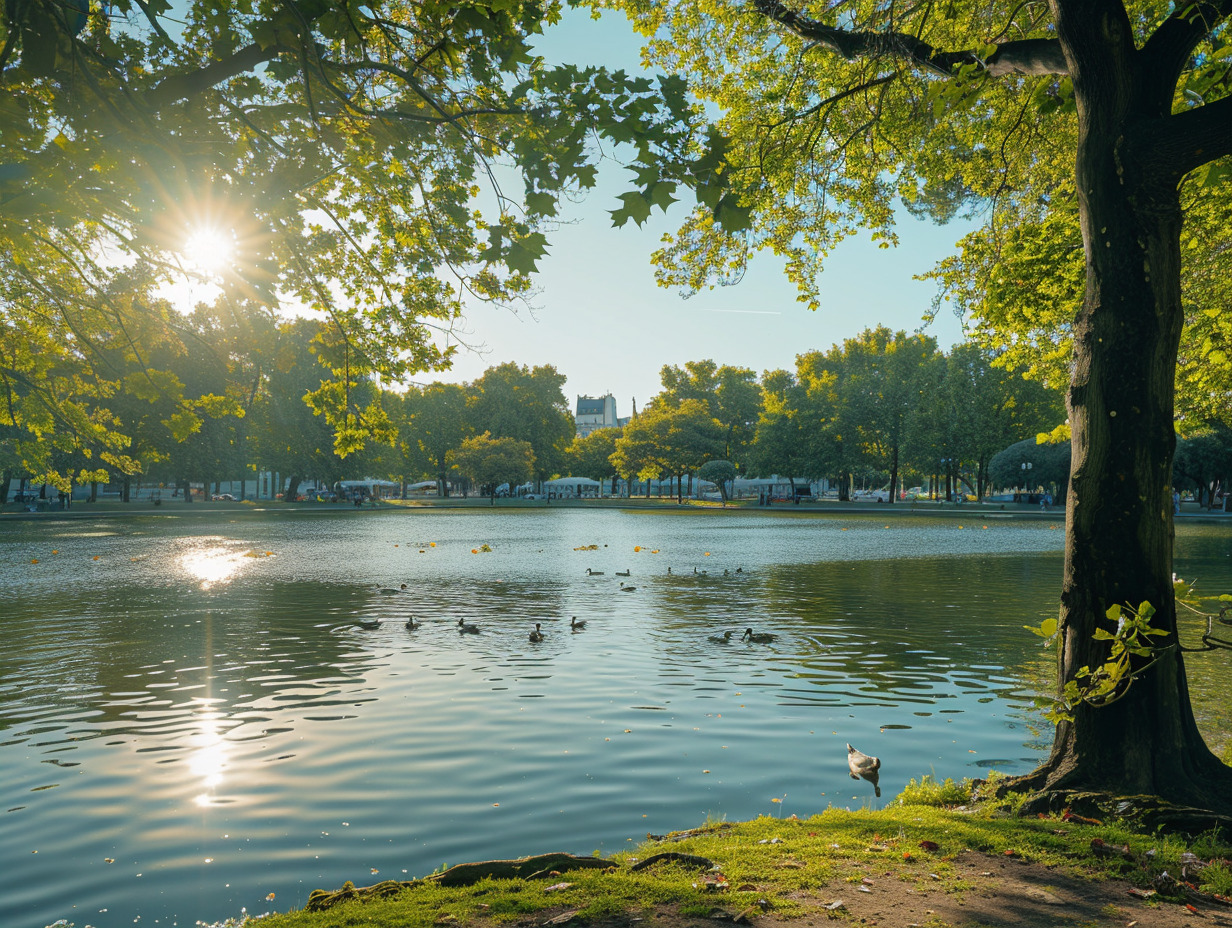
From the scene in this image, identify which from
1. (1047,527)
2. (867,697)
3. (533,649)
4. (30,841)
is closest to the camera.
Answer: (30,841)

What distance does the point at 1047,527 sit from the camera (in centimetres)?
4812

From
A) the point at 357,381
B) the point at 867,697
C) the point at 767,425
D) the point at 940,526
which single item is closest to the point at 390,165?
the point at 357,381

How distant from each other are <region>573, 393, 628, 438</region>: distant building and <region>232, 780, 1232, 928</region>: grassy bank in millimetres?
186208

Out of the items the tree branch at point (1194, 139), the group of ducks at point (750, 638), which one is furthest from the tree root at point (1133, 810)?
the group of ducks at point (750, 638)

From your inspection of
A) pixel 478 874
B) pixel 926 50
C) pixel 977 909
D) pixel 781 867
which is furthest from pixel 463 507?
pixel 977 909

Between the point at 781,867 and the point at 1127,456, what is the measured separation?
3.92 meters

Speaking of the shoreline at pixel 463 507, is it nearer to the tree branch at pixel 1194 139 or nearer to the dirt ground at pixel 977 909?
the tree branch at pixel 1194 139

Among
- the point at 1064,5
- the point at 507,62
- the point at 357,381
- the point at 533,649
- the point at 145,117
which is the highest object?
the point at 1064,5

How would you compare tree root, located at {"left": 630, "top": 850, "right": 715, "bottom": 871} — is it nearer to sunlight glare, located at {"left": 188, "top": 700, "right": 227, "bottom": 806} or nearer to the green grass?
the green grass

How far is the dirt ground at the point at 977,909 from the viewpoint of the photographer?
3928mm

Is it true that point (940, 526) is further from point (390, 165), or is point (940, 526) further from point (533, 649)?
point (390, 165)

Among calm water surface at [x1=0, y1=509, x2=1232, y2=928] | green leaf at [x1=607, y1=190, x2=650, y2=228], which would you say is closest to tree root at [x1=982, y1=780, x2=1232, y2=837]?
calm water surface at [x1=0, y1=509, x2=1232, y2=928]

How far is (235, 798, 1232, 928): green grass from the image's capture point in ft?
13.8

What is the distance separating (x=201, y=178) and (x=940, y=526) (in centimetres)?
5090
